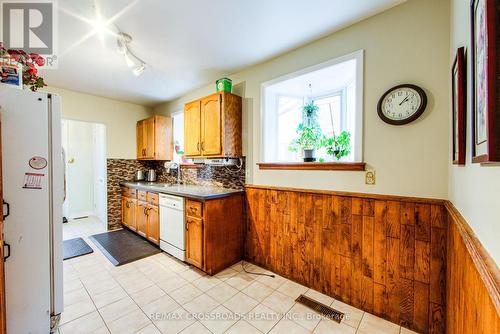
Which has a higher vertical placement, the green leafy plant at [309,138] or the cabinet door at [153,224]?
the green leafy plant at [309,138]

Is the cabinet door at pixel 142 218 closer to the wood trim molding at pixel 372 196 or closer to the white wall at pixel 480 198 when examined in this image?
the wood trim molding at pixel 372 196

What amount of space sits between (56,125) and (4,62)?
46 cm

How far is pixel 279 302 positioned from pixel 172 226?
161cm

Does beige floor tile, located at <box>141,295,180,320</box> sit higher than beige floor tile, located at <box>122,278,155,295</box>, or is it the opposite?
beige floor tile, located at <box>122,278,155,295</box>

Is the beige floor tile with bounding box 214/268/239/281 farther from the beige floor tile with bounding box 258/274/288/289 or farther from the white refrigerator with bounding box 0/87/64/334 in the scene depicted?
the white refrigerator with bounding box 0/87/64/334

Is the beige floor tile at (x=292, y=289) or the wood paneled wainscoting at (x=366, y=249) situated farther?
the beige floor tile at (x=292, y=289)

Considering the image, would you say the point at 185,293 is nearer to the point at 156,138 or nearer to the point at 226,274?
the point at 226,274

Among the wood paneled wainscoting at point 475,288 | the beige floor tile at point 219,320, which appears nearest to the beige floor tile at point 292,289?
the beige floor tile at point 219,320

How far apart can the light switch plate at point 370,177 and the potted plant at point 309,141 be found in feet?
1.91

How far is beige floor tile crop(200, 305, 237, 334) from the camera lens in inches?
65.2

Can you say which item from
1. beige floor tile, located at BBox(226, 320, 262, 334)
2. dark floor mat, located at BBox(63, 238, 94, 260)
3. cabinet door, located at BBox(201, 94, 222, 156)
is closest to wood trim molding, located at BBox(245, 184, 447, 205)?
cabinet door, located at BBox(201, 94, 222, 156)

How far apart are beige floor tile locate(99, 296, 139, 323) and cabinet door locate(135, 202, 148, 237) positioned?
4.72ft

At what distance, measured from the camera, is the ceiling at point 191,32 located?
1.66 metres

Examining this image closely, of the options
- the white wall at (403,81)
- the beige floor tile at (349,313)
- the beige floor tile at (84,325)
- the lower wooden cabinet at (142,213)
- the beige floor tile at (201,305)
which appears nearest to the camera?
the white wall at (403,81)
